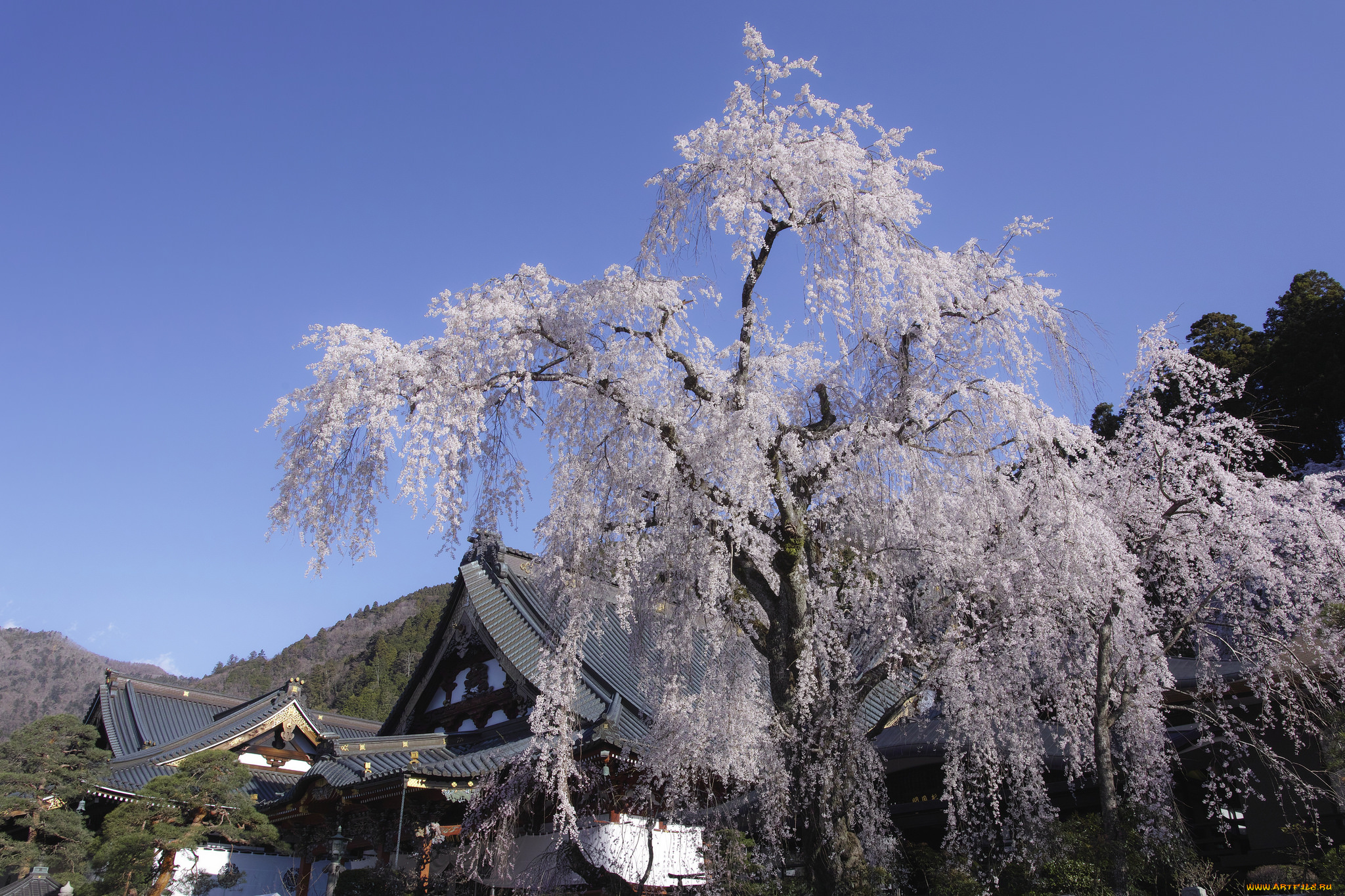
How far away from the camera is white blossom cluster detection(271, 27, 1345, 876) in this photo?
7.51 meters

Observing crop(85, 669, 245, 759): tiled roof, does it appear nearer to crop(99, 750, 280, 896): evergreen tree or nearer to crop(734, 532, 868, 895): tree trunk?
crop(99, 750, 280, 896): evergreen tree

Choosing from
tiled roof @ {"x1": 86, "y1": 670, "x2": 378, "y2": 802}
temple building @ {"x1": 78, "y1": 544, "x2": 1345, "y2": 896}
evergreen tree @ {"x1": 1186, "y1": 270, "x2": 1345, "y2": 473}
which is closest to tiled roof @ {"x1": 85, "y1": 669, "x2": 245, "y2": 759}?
tiled roof @ {"x1": 86, "y1": 670, "x2": 378, "y2": 802}

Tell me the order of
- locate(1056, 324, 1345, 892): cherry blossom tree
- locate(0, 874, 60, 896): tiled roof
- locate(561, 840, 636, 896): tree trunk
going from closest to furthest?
locate(1056, 324, 1345, 892): cherry blossom tree
locate(561, 840, 636, 896): tree trunk
locate(0, 874, 60, 896): tiled roof

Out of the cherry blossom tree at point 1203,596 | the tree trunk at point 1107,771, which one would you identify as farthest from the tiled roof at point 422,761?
the cherry blossom tree at point 1203,596

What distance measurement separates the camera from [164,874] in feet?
47.1

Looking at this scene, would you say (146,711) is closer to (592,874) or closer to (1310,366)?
(592,874)

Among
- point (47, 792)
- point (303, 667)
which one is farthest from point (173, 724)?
point (303, 667)

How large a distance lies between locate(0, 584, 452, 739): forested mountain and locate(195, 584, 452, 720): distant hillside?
0.34ft

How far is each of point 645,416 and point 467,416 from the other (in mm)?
1722

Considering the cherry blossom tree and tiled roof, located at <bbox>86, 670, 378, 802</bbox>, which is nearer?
the cherry blossom tree

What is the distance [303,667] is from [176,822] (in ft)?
191

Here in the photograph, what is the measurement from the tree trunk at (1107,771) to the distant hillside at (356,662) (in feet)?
86.2

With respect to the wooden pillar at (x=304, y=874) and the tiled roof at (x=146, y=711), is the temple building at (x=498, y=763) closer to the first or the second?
the wooden pillar at (x=304, y=874)

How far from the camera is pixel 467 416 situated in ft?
24.4
